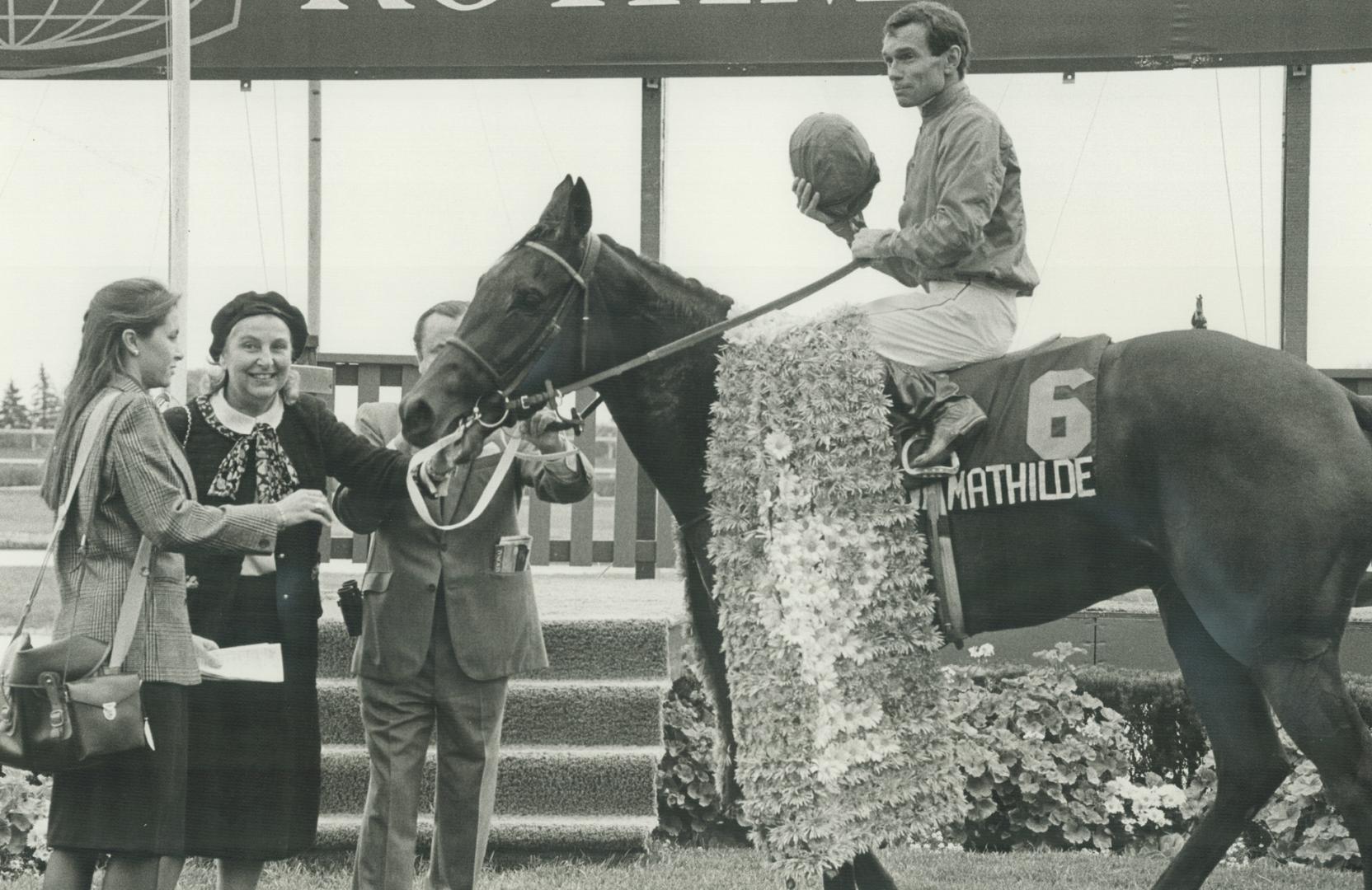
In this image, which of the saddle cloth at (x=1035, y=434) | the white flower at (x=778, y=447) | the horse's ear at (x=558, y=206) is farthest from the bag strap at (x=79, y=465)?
the saddle cloth at (x=1035, y=434)

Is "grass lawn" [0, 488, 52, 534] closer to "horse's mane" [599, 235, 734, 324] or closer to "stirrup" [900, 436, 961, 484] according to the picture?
"horse's mane" [599, 235, 734, 324]

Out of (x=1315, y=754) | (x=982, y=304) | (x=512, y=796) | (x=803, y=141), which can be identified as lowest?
(x=512, y=796)

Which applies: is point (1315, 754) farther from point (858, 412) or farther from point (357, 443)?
point (357, 443)

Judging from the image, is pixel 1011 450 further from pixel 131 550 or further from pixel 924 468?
pixel 131 550

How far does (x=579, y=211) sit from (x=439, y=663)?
4.57ft

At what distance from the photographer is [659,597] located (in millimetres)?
5805

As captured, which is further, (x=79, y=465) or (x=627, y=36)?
(x=627, y=36)

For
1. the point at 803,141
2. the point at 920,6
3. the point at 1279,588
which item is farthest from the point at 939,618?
the point at 920,6

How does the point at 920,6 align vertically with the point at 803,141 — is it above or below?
above

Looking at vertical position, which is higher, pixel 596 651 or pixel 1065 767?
pixel 596 651

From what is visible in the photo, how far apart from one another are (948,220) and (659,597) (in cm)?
281

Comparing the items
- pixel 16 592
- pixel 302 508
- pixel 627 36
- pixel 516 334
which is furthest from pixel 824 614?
pixel 16 592

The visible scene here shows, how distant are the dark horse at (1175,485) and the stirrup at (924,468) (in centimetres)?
26

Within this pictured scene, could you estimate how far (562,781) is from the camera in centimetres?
483
